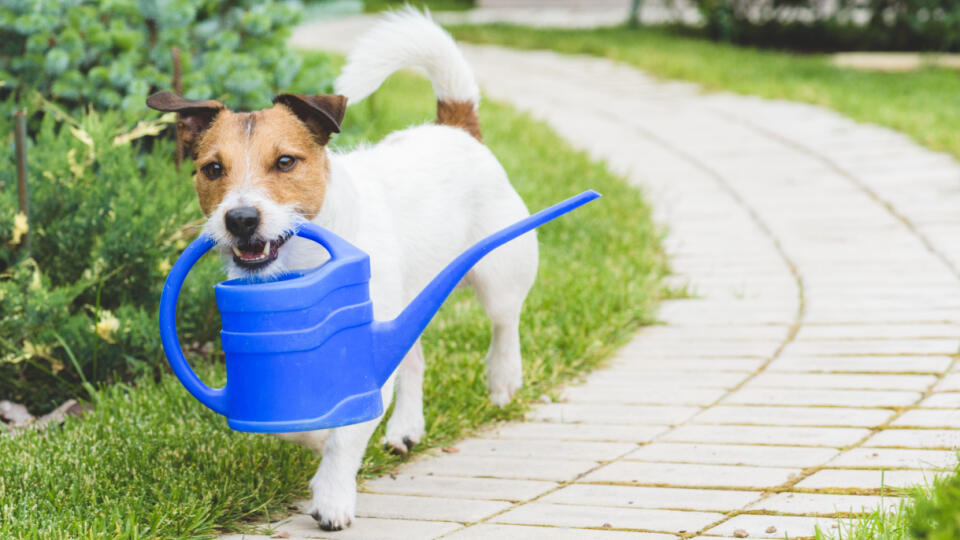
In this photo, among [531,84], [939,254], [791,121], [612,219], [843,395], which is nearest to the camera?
[843,395]

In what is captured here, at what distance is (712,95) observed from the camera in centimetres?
1094

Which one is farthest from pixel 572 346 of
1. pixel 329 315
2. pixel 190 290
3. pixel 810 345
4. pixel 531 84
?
pixel 531 84

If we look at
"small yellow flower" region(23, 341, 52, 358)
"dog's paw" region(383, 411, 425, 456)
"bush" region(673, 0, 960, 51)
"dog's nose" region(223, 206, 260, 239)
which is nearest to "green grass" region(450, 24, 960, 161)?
"bush" region(673, 0, 960, 51)

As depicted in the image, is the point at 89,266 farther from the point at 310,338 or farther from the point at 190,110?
the point at 310,338

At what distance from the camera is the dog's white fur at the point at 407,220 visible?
10.9 feet

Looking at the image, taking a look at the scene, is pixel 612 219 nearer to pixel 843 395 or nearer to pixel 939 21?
pixel 843 395

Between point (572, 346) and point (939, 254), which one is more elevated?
point (939, 254)

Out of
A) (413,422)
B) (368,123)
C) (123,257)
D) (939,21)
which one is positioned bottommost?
(413,422)

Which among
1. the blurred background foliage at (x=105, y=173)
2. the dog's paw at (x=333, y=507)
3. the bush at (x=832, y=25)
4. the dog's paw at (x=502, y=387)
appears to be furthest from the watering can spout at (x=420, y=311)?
the bush at (x=832, y=25)

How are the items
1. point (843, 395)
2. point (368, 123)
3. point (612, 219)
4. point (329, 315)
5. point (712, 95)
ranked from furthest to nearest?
point (712, 95) < point (368, 123) < point (612, 219) < point (843, 395) < point (329, 315)

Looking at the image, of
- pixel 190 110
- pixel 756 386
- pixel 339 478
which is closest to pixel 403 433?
pixel 339 478

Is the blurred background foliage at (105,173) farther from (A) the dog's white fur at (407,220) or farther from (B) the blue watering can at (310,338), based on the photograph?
(B) the blue watering can at (310,338)

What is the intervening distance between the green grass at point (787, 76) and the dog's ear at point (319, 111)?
5.77 m

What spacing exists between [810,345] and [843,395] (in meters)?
0.62
